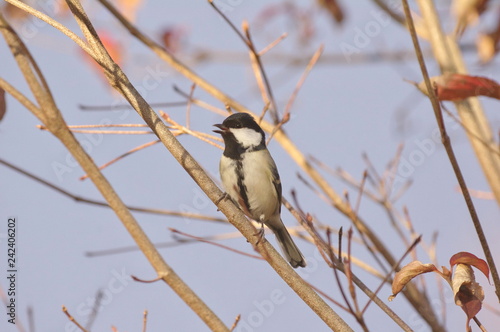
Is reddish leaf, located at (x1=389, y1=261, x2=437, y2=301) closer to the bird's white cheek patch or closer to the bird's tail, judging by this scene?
the bird's tail

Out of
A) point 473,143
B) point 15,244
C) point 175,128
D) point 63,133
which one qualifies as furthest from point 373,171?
point 15,244

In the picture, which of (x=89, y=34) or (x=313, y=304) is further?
(x=89, y=34)

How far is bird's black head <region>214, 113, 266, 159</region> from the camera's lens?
3312 mm

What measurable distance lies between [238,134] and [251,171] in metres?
0.22

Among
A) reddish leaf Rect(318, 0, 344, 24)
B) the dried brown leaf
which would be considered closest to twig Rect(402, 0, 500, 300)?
the dried brown leaf

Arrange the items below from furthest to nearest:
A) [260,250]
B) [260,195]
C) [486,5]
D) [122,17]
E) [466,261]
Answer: [260,195]
[486,5]
[122,17]
[260,250]
[466,261]

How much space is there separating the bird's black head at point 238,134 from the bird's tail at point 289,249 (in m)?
0.50

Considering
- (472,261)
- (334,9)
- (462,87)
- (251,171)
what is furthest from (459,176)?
(334,9)

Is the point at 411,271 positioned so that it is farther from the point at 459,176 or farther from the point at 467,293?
the point at 459,176

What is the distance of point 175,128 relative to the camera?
2266mm

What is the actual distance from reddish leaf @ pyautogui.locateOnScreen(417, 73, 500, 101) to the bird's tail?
5.62 feet

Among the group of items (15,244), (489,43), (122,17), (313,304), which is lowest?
(313,304)

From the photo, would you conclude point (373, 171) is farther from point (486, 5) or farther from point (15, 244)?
point (15, 244)

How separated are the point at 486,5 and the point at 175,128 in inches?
71.3
